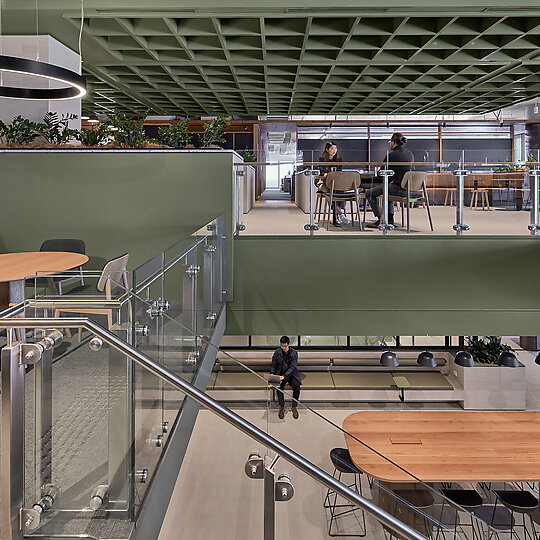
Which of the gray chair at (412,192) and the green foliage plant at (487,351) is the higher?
the gray chair at (412,192)

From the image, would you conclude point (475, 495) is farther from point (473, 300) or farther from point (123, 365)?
point (123, 365)

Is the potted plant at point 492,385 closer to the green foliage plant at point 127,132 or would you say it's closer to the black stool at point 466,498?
the black stool at point 466,498

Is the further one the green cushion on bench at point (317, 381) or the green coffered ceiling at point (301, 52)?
the green cushion on bench at point (317, 381)

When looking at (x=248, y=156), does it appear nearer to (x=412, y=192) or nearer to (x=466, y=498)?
(x=412, y=192)

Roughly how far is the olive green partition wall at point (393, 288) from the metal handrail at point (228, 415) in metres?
4.68

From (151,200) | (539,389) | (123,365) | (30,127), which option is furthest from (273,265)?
(539,389)

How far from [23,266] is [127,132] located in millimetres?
2575

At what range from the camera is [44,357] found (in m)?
1.65

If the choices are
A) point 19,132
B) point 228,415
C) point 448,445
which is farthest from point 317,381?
point 228,415

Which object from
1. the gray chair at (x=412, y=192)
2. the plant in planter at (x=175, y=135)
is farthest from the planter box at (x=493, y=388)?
the plant in planter at (x=175, y=135)

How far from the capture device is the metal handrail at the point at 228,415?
63.6 inches

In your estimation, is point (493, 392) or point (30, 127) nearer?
point (30, 127)

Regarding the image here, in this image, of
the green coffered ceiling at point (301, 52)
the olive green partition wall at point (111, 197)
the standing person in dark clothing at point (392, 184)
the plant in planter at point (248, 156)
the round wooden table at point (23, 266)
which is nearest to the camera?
the round wooden table at point (23, 266)

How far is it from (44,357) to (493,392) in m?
9.96
